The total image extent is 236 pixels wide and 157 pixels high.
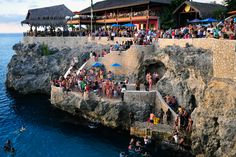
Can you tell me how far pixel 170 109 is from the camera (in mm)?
27422

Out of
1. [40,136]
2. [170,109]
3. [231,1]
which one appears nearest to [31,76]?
[40,136]

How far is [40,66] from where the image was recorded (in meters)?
44.2

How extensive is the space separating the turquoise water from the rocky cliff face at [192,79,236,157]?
6449 mm

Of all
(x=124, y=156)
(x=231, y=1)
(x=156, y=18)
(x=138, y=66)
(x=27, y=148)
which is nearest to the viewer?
(x=124, y=156)

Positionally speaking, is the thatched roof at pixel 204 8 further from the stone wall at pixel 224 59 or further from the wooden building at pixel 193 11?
the stone wall at pixel 224 59

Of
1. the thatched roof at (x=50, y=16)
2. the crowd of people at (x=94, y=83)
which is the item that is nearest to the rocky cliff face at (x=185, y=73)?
the crowd of people at (x=94, y=83)

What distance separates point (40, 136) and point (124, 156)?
9046 millimetres

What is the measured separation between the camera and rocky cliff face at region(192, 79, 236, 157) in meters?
20.4

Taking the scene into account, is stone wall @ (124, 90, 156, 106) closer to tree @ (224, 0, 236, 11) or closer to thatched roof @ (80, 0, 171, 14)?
tree @ (224, 0, 236, 11)

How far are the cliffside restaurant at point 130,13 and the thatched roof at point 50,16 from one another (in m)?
2.20

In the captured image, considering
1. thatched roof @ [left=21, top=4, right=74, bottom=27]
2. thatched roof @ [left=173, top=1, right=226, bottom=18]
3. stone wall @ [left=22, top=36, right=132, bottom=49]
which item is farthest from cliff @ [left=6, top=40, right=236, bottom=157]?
thatched roof @ [left=173, top=1, right=226, bottom=18]

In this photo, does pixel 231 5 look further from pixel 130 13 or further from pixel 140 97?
pixel 140 97

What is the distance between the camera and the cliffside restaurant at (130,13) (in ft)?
139

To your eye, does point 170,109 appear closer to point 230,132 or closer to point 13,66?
point 230,132
